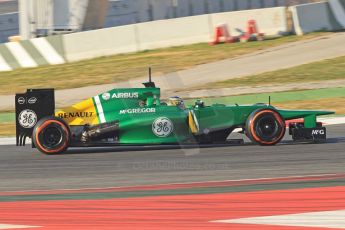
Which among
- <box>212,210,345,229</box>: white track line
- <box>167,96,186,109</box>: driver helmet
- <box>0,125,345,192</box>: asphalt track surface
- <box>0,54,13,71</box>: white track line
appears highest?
<box>0,54,13,71</box>: white track line

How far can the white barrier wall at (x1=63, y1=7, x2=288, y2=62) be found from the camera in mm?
25328

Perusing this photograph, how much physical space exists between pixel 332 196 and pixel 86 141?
17.0 feet

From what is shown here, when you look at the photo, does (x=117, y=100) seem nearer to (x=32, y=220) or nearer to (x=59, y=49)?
(x=32, y=220)

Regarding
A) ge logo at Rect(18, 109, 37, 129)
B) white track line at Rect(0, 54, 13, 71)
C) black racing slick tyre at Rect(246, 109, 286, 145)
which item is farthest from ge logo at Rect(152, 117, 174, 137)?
white track line at Rect(0, 54, 13, 71)

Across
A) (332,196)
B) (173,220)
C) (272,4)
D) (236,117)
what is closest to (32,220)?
(173,220)

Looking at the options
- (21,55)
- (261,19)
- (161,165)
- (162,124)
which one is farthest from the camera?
(21,55)

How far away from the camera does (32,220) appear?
7.68 metres

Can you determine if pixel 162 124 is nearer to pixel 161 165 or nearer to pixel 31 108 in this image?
pixel 161 165

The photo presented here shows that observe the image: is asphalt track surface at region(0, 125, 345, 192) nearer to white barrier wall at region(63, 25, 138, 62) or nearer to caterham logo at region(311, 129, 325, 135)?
caterham logo at region(311, 129, 325, 135)

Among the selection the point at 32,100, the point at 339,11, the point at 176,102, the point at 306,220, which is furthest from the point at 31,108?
the point at 339,11

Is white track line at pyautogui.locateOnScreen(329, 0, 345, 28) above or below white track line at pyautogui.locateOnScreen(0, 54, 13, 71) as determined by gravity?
above

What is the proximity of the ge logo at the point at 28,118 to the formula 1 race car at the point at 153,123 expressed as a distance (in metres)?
0.13

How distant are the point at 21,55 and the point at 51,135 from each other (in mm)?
13635

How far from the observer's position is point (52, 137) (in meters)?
12.7
